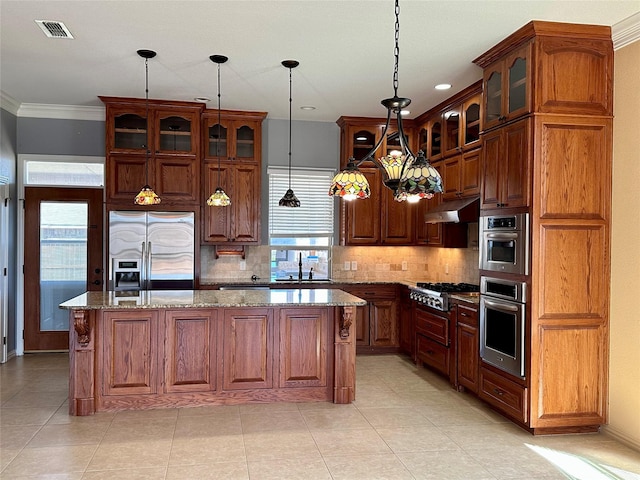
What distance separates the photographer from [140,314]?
4.19 m

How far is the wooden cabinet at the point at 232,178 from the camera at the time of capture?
245 inches

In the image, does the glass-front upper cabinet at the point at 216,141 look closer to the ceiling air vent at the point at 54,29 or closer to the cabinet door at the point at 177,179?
the cabinet door at the point at 177,179

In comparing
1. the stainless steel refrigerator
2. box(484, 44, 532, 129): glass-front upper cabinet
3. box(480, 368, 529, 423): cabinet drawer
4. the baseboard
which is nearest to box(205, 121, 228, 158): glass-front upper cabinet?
the stainless steel refrigerator

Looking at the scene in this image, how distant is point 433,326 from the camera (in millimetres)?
5383

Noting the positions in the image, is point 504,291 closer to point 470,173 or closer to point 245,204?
point 470,173

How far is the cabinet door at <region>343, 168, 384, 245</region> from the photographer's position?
6.61 metres

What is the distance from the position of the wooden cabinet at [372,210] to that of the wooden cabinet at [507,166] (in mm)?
2319

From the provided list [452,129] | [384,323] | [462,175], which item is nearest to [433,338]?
[384,323]

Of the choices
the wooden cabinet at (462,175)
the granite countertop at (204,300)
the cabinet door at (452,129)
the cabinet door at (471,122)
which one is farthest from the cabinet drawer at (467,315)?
the cabinet door at (452,129)

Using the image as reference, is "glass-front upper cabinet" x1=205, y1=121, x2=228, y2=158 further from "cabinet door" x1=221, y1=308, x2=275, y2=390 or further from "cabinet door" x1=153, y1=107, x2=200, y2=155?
"cabinet door" x1=221, y1=308, x2=275, y2=390

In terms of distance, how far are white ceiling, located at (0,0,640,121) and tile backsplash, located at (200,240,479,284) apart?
79.2 inches

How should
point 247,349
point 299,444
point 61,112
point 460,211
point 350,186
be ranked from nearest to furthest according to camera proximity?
point 350,186, point 299,444, point 247,349, point 460,211, point 61,112

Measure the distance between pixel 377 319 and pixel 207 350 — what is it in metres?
2.67

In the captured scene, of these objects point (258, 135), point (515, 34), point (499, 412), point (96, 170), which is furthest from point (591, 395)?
point (96, 170)
